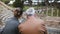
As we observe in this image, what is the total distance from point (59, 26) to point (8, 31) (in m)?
9.71

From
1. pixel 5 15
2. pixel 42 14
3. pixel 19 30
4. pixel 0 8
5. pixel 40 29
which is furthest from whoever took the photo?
pixel 42 14

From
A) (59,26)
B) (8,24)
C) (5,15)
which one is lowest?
(59,26)

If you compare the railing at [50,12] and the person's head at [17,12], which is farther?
the railing at [50,12]

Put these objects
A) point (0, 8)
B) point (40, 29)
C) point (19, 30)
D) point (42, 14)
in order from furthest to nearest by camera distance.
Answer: point (42, 14), point (0, 8), point (19, 30), point (40, 29)

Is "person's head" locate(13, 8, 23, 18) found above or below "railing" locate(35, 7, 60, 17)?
above

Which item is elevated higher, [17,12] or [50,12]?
[17,12]

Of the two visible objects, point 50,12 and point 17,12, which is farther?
point 50,12

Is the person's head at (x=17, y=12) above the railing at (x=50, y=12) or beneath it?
above

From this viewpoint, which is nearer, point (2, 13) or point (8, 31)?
point (8, 31)

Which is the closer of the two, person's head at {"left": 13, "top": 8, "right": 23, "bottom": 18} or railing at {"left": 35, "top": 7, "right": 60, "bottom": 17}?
person's head at {"left": 13, "top": 8, "right": 23, "bottom": 18}

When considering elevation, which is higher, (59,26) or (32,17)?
(32,17)

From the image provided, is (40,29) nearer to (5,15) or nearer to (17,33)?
(17,33)

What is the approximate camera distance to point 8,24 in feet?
11.7

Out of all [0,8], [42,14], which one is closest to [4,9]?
[0,8]
